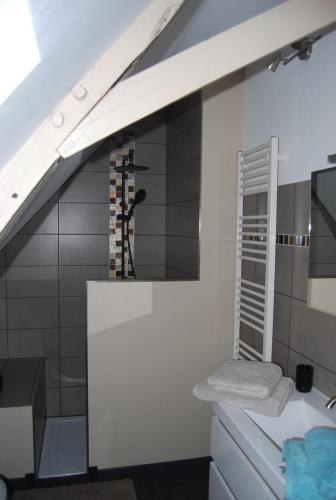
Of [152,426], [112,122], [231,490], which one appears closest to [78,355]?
[152,426]

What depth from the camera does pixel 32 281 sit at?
10.2 feet

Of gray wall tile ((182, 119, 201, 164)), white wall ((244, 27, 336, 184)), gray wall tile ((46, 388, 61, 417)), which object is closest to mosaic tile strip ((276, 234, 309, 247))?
white wall ((244, 27, 336, 184))

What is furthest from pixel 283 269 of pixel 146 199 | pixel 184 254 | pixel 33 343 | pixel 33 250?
pixel 33 343

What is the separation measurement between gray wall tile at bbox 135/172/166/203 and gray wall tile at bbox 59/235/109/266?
20.7 inches

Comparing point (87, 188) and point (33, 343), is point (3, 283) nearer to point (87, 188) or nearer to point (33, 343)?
point (33, 343)

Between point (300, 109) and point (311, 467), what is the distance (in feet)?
4.80

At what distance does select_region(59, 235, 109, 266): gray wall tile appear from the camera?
10.4 ft

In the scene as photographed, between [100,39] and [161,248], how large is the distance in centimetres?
277

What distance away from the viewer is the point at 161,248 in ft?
11.2

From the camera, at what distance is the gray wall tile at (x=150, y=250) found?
3.37 m

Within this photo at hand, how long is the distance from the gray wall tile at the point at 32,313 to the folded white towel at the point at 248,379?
6.04 ft

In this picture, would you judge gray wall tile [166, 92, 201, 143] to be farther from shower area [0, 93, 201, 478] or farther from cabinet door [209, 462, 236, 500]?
cabinet door [209, 462, 236, 500]

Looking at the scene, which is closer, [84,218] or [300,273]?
[300,273]

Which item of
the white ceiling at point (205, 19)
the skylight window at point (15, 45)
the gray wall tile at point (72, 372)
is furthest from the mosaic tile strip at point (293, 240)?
the gray wall tile at point (72, 372)
